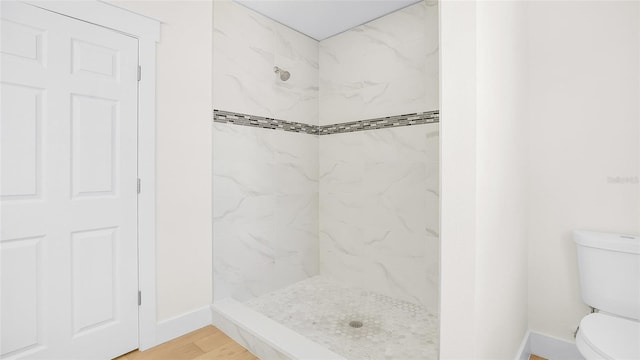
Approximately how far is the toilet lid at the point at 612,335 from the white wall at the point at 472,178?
0.34 meters

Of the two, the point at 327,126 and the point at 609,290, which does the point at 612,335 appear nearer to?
the point at 609,290

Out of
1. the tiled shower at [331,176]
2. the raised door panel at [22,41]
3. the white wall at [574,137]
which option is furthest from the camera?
the tiled shower at [331,176]

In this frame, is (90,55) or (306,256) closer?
(90,55)

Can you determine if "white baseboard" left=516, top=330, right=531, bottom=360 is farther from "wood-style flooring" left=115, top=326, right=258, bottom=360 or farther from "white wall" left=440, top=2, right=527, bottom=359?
"wood-style flooring" left=115, top=326, right=258, bottom=360

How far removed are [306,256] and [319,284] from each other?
282mm

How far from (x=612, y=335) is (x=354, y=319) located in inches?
55.2

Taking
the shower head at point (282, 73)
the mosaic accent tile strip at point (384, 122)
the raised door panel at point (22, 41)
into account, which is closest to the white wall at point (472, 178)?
the mosaic accent tile strip at point (384, 122)

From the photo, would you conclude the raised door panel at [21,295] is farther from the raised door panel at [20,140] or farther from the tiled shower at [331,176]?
the tiled shower at [331,176]

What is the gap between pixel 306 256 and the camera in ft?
9.95

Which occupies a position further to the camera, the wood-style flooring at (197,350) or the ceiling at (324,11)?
the ceiling at (324,11)

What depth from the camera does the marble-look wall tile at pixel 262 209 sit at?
239 centimetres

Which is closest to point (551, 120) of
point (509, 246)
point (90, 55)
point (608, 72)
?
point (608, 72)

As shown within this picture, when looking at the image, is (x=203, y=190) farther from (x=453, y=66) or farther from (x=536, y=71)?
(x=536, y=71)

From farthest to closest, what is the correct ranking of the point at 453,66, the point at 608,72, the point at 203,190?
the point at 203,190, the point at 608,72, the point at 453,66
